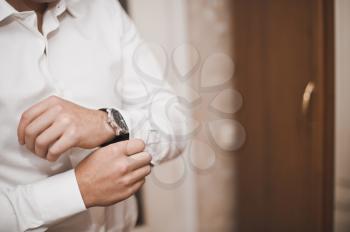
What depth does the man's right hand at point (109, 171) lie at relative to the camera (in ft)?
1.36

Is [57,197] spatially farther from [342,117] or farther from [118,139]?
[342,117]

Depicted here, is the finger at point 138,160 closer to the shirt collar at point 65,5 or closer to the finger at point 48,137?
the finger at point 48,137

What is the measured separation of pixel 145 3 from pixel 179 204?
0.62m

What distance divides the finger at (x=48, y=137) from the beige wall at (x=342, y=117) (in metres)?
0.67

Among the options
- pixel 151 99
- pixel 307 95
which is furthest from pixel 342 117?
pixel 151 99

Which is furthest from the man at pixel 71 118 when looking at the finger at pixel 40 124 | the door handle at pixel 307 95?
the door handle at pixel 307 95

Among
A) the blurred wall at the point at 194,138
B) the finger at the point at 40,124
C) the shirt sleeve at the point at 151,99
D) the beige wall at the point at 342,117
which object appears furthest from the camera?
the beige wall at the point at 342,117

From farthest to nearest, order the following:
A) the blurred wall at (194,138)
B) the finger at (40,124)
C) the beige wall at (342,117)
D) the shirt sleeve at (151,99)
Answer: the beige wall at (342,117) → the blurred wall at (194,138) → the shirt sleeve at (151,99) → the finger at (40,124)

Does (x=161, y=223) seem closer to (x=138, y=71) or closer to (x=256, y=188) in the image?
(x=256, y=188)

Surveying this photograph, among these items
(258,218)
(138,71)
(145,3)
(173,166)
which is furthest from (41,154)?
(258,218)

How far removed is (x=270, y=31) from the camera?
3.21 feet

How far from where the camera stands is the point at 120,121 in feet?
1.41

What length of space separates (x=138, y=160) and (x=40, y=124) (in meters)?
0.13

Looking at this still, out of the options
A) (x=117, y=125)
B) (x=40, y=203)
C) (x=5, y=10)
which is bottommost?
(x=40, y=203)
